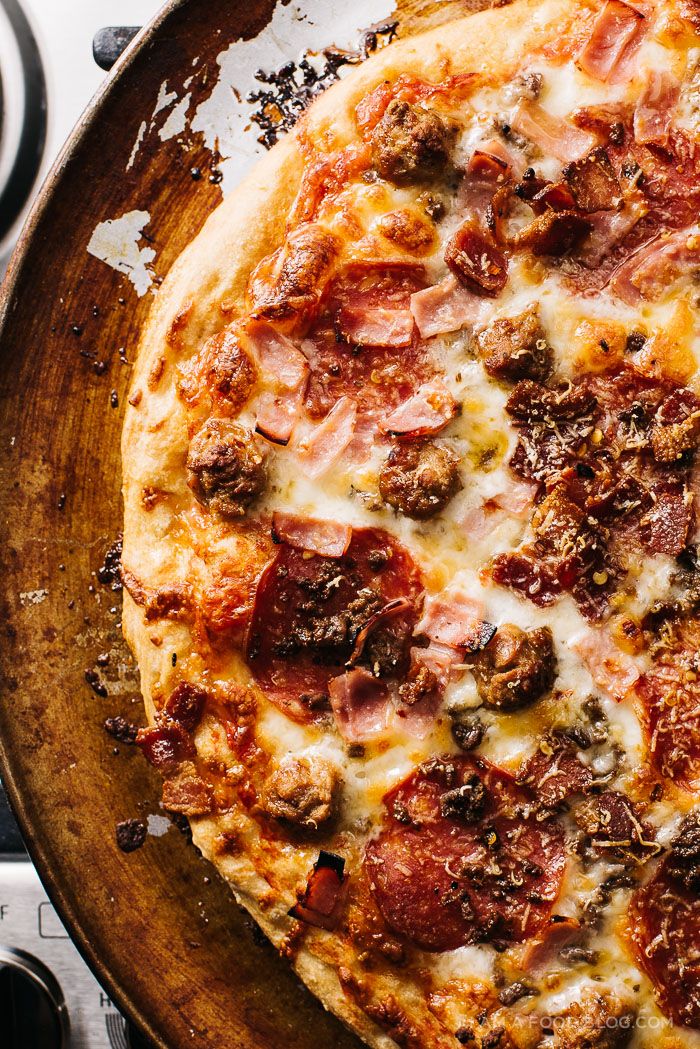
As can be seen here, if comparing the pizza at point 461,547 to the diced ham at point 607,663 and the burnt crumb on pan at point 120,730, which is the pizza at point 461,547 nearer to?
the diced ham at point 607,663

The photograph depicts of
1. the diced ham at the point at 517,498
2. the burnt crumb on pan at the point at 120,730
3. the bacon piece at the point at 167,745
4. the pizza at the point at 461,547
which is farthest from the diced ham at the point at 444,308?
the burnt crumb on pan at the point at 120,730

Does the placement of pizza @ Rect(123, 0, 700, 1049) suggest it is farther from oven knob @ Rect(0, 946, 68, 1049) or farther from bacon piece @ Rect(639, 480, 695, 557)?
oven knob @ Rect(0, 946, 68, 1049)

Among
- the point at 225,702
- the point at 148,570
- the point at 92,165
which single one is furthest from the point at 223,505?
the point at 92,165

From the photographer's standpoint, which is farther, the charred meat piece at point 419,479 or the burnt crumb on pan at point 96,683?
the burnt crumb on pan at point 96,683

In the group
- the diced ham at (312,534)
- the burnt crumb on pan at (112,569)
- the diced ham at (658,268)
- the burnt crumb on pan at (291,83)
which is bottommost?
the burnt crumb on pan at (112,569)

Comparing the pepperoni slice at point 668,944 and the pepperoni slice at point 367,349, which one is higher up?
the pepperoni slice at point 367,349

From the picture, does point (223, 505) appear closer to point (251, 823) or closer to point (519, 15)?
point (251, 823)

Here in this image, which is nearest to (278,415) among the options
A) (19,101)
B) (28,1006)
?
(19,101)
